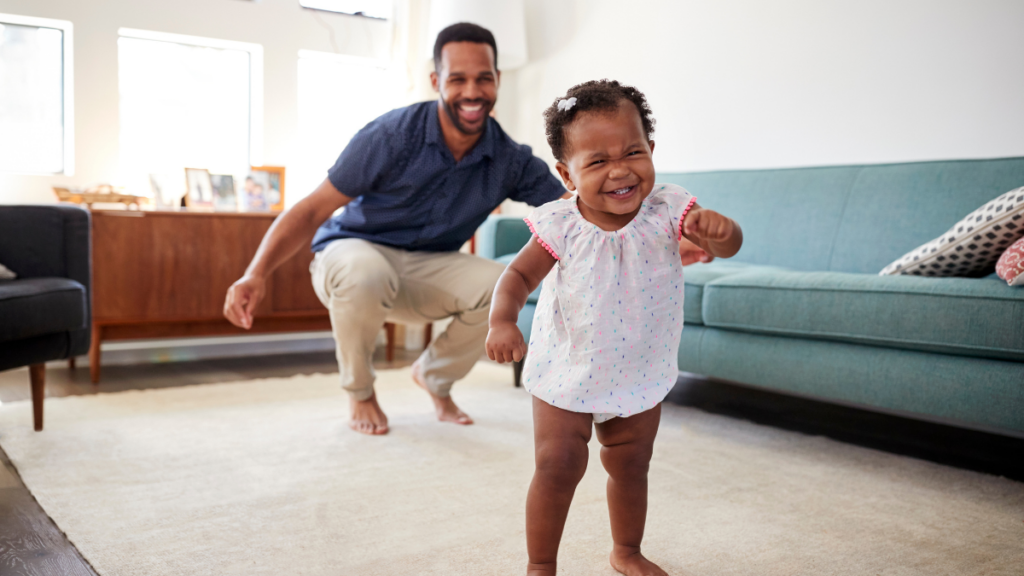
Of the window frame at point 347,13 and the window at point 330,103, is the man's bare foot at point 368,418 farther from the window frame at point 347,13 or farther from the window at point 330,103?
the window frame at point 347,13

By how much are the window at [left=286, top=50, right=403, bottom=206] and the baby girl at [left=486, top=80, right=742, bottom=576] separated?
109 inches

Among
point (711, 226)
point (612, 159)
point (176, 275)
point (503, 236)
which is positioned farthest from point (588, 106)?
point (176, 275)

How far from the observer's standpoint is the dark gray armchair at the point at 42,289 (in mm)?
1707

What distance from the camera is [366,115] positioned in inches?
151

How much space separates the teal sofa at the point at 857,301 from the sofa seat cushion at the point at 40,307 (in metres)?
1.28

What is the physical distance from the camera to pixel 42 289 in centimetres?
179

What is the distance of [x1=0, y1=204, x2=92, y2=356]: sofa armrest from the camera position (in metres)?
1.98

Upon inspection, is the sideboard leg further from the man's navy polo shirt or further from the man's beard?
the man's beard

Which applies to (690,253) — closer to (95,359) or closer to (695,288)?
(695,288)

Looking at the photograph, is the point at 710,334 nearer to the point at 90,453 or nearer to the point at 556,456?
the point at 556,456

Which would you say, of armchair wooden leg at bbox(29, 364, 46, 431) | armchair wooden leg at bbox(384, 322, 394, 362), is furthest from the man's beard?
armchair wooden leg at bbox(384, 322, 394, 362)

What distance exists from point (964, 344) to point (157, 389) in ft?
7.65

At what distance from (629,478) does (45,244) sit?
5.65ft

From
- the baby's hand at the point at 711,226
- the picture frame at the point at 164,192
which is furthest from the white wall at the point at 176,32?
the baby's hand at the point at 711,226
